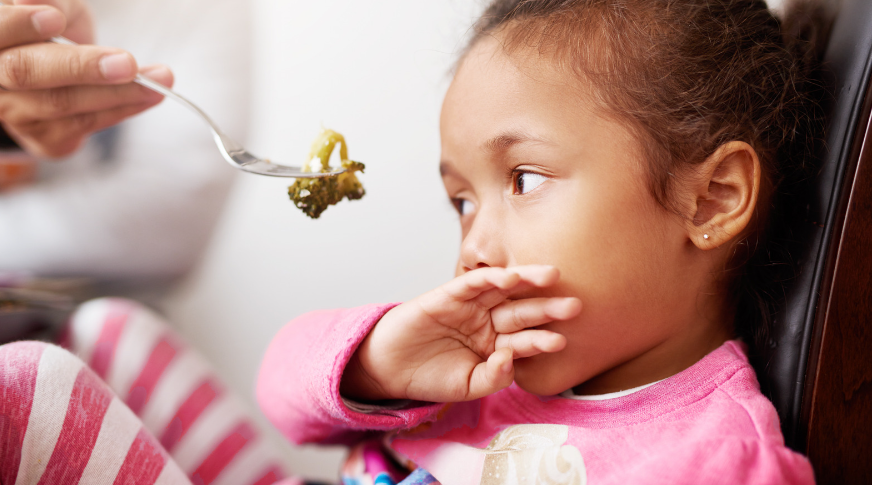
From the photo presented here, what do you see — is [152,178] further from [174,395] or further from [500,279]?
[500,279]

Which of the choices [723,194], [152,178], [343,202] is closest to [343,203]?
[343,202]

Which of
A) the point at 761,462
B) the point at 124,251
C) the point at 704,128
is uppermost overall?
the point at 704,128

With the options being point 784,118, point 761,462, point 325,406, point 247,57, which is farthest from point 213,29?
point 761,462

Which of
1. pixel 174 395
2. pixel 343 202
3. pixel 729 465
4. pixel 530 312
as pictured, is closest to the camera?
pixel 729 465

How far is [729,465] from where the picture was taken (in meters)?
0.49

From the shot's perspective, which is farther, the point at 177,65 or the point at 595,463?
the point at 177,65

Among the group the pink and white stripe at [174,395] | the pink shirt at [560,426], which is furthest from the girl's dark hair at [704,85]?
the pink and white stripe at [174,395]

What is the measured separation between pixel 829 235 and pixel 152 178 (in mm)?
1324

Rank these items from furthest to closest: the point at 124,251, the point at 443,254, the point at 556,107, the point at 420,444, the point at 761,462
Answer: the point at 124,251 < the point at 443,254 < the point at 420,444 < the point at 556,107 < the point at 761,462

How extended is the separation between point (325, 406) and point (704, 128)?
19.4 inches

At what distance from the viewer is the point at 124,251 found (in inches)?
54.8

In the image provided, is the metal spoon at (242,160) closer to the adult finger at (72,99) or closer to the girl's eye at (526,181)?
the adult finger at (72,99)

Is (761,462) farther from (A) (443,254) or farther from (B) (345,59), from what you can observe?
(B) (345,59)

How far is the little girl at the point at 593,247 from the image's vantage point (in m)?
0.60
